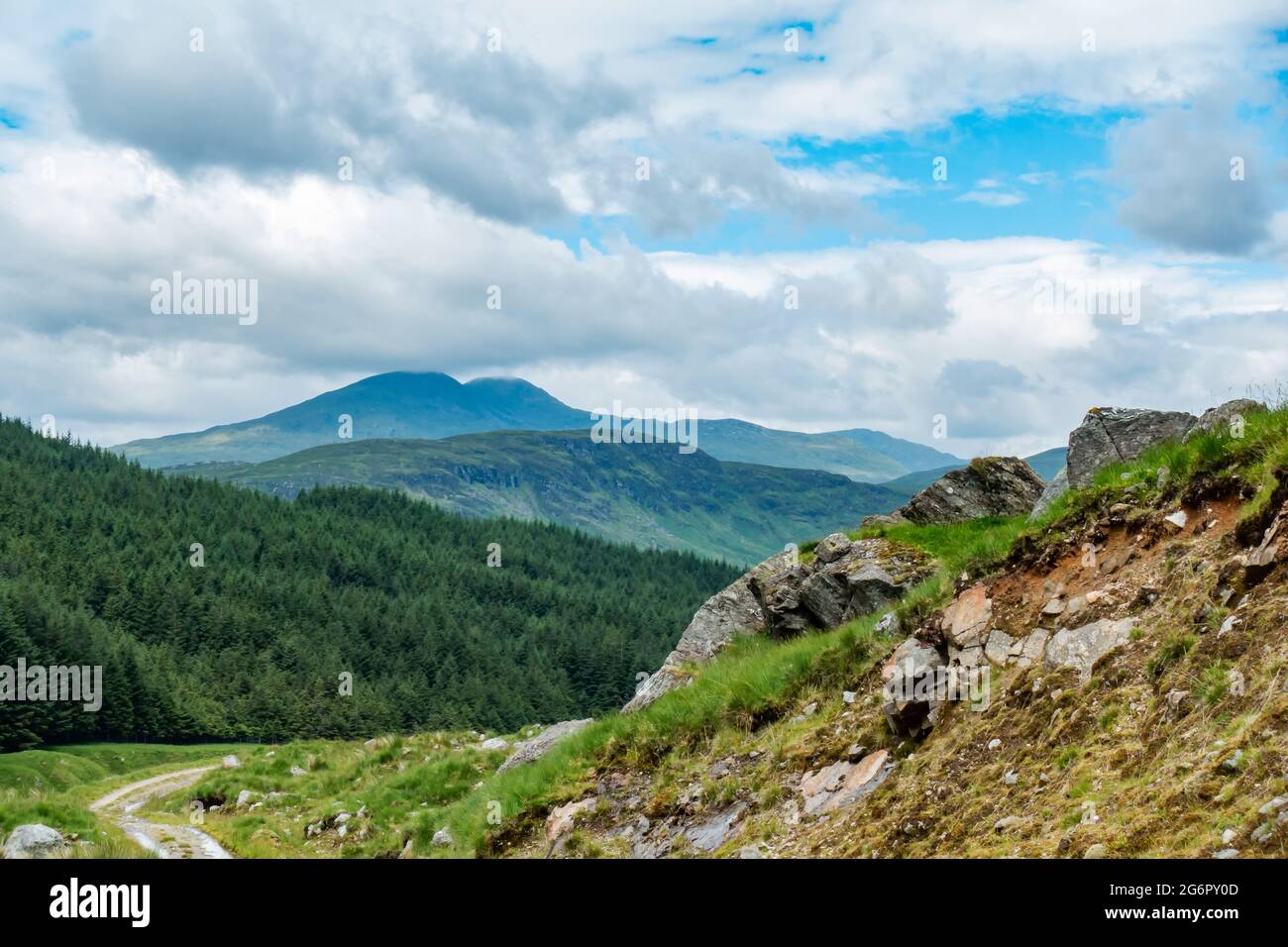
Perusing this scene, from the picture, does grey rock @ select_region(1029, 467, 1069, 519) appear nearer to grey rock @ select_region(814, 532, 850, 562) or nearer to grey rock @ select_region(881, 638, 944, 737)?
grey rock @ select_region(881, 638, 944, 737)

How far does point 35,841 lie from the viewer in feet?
63.9

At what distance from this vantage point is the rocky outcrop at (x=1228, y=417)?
1549 centimetres

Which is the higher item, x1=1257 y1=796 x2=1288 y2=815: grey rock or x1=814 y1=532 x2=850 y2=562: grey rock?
x1=814 y1=532 x2=850 y2=562: grey rock

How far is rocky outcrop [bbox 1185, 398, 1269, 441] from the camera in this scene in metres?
15.5

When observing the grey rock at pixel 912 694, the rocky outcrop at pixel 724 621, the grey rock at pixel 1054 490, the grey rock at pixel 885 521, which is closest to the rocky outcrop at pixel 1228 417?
the grey rock at pixel 1054 490

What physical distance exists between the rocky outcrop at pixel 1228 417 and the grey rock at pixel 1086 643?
456cm

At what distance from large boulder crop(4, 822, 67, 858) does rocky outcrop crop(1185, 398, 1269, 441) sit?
20.6 meters

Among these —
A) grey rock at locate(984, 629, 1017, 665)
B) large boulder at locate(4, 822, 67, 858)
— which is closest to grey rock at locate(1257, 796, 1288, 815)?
grey rock at locate(984, 629, 1017, 665)

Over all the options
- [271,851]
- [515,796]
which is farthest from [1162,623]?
[271,851]

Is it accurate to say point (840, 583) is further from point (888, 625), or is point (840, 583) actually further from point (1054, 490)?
point (1054, 490)

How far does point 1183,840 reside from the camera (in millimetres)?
8414

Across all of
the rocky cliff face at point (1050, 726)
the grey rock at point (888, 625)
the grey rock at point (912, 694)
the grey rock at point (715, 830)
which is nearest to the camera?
the rocky cliff face at point (1050, 726)

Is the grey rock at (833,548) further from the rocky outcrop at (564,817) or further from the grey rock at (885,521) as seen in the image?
the rocky outcrop at (564,817)
